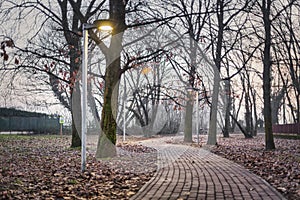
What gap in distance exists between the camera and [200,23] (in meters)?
24.8

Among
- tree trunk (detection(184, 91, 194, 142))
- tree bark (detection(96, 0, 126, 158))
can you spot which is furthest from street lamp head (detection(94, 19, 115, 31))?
tree trunk (detection(184, 91, 194, 142))

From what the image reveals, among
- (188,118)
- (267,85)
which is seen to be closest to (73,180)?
(267,85)

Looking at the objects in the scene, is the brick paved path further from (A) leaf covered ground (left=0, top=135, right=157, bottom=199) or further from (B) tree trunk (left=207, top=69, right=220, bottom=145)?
(B) tree trunk (left=207, top=69, right=220, bottom=145)

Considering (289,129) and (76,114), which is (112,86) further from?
(289,129)

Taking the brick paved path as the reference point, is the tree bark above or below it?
above

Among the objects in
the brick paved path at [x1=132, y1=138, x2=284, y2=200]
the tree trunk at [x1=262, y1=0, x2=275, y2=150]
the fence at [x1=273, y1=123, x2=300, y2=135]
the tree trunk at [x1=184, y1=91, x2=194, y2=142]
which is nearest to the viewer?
the brick paved path at [x1=132, y1=138, x2=284, y2=200]

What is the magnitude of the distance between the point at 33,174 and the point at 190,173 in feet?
11.5

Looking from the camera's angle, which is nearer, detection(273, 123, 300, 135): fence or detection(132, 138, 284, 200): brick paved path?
detection(132, 138, 284, 200): brick paved path

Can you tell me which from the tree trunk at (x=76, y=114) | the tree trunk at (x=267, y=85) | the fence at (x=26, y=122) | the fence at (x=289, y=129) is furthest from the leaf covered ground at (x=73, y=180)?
the fence at (x=289, y=129)

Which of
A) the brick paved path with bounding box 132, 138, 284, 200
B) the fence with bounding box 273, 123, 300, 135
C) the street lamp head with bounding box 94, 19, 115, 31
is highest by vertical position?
the street lamp head with bounding box 94, 19, 115, 31

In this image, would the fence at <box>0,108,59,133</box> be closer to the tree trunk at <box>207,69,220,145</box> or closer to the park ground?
the tree trunk at <box>207,69,220,145</box>

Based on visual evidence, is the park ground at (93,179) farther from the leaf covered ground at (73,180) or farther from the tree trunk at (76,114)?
the tree trunk at (76,114)

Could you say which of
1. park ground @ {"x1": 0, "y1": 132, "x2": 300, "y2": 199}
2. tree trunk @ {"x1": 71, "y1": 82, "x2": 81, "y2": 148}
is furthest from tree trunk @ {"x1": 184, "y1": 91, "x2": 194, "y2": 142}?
park ground @ {"x1": 0, "y1": 132, "x2": 300, "y2": 199}

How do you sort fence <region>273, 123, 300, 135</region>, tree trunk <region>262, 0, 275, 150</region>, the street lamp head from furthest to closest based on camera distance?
fence <region>273, 123, 300, 135</region> → tree trunk <region>262, 0, 275, 150</region> → the street lamp head
